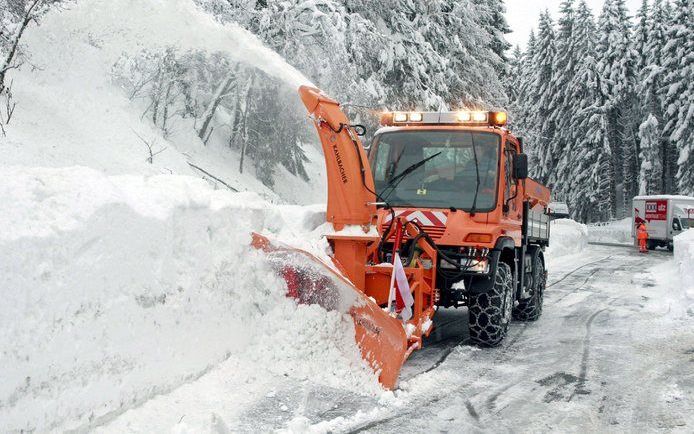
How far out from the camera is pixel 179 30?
8391mm

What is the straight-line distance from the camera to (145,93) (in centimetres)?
1320

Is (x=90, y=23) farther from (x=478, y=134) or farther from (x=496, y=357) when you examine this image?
(x=496, y=357)

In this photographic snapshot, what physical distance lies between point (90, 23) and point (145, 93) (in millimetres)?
3501

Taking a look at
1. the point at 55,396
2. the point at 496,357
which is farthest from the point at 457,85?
the point at 55,396

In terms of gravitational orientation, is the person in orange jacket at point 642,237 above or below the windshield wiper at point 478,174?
below

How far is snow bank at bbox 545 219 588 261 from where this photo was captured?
887 inches

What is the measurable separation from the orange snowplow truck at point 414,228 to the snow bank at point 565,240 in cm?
1508

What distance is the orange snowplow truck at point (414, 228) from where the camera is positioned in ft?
17.0

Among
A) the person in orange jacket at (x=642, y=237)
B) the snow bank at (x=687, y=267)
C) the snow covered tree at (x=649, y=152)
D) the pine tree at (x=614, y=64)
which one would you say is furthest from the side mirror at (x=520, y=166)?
the pine tree at (x=614, y=64)

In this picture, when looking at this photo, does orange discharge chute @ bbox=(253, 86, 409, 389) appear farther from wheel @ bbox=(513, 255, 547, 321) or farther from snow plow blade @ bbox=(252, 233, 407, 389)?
wheel @ bbox=(513, 255, 547, 321)

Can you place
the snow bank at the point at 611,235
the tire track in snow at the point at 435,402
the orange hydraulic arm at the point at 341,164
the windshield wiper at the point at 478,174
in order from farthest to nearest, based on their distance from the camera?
the snow bank at the point at 611,235
the windshield wiper at the point at 478,174
the orange hydraulic arm at the point at 341,164
the tire track in snow at the point at 435,402

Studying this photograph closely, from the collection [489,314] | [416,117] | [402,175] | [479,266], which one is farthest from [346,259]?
[416,117]

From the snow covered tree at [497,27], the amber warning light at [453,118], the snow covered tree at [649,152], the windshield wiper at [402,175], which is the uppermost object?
the snow covered tree at [497,27]

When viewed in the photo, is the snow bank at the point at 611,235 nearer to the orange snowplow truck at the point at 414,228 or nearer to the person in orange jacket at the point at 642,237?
the person in orange jacket at the point at 642,237
